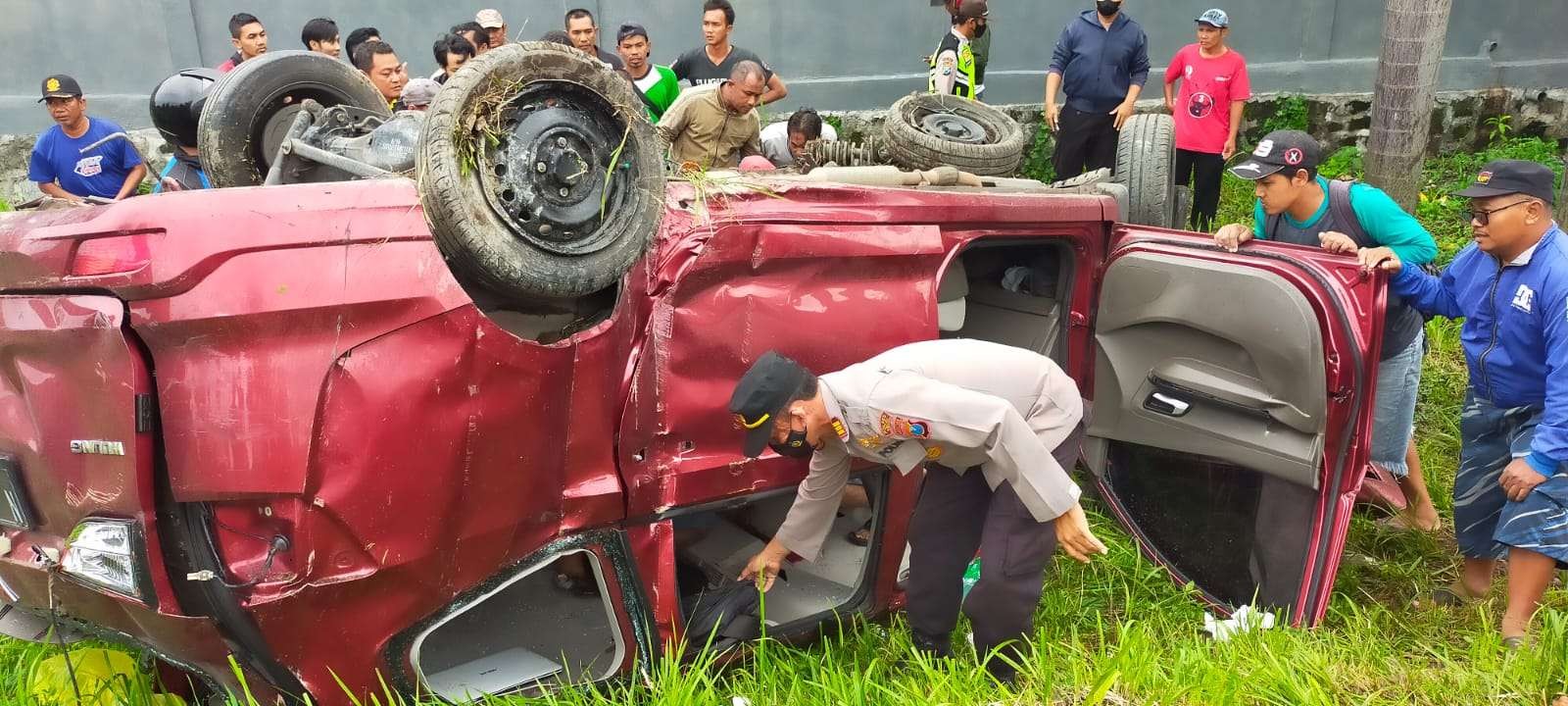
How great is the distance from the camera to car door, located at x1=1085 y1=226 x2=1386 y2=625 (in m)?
3.12

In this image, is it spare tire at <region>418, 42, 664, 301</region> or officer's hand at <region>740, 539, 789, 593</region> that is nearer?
spare tire at <region>418, 42, 664, 301</region>

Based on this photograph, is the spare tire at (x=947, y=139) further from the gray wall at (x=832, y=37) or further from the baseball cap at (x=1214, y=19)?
the gray wall at (x=832, y=37)

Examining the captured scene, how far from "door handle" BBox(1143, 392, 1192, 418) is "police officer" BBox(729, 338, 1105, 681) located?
45cm

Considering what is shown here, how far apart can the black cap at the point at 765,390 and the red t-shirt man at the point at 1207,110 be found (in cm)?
475

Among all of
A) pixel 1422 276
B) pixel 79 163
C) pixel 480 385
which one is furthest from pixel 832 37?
pixel 480 385

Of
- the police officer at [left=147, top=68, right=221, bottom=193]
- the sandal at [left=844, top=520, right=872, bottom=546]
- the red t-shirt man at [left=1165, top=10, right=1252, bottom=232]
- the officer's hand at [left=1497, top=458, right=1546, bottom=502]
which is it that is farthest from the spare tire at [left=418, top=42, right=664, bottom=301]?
the red t-shirt man at [left=1165, top=10, right=1252, bottom=232]

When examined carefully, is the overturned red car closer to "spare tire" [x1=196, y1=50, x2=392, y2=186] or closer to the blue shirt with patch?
"spare tire" [x1=196, y1=50, x2=392, y2=186]

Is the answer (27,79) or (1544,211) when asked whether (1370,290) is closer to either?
(1544,211)

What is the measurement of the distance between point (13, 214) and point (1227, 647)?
3022 mm

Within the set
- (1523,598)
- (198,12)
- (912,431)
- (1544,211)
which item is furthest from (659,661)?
(198,12)

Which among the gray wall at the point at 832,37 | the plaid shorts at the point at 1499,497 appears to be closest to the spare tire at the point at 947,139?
the plaid shorts at the point at 1499,497

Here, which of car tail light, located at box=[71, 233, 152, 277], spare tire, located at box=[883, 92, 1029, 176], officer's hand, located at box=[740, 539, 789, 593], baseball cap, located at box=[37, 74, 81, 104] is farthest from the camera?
baseball cap, located at box=[37, 74, 81, 104]

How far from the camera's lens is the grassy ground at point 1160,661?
2.69m

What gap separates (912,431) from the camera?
108 inches
